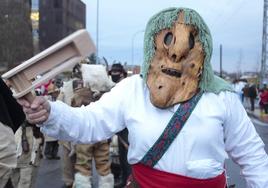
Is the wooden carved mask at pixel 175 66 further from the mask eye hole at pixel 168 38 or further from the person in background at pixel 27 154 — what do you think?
the person in background at pixel 27 154

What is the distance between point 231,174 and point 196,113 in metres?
6.80

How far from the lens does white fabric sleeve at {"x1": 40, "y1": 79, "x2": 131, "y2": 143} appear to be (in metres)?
2.88

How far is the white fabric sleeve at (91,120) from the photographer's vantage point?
113 inches

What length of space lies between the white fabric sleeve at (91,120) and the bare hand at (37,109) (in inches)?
5.1

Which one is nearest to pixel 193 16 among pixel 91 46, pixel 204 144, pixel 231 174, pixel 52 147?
pixel 204 144

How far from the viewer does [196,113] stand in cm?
306

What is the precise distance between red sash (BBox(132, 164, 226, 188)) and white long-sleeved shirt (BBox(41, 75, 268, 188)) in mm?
30

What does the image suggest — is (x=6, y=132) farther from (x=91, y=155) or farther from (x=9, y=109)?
(x=91, y=155)

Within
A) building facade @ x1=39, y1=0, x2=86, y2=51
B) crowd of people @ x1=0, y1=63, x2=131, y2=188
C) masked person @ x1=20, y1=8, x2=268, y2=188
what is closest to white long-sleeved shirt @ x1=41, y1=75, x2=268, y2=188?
masked person @ x1=20, y1=8, x2=268, y2=188

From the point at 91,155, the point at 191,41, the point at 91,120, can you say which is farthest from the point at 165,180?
the point at 91,155

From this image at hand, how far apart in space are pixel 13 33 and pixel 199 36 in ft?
127

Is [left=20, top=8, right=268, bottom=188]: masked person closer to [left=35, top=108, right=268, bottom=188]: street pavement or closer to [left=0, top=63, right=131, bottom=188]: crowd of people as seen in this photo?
[left=0, top=63, right=131, bottom=188]: crowd of people

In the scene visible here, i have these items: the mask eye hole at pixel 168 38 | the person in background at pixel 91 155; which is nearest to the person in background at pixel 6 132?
the mask eye hole at pixel 168 38

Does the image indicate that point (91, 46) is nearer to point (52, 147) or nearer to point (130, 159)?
point (130, 159)
